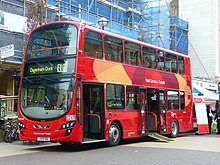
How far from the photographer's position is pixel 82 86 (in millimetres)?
13500

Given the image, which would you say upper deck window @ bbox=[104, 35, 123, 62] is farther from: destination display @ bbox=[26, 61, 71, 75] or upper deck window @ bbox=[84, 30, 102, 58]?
destination display @ bbox=[26, 61, 71, 75]

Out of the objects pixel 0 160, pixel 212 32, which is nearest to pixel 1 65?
pixel 0 160

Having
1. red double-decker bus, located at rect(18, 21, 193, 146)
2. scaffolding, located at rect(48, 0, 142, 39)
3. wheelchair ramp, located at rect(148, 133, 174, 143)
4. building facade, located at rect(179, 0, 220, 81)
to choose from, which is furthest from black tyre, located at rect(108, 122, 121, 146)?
building facade, located at rect(179, 0, 220, 81)

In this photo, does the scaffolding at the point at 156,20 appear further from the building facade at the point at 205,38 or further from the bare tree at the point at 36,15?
the bare tree at the point at 36,15

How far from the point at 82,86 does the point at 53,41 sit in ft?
6.43

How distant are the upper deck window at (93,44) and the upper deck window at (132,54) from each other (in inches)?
76.4

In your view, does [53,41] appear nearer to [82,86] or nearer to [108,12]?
[82,86]

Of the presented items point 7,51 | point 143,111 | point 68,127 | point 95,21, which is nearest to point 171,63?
point 143,111

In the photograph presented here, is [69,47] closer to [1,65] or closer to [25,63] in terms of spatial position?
[25,63]

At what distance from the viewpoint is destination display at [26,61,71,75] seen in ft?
43.8

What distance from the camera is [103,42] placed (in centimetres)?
1478

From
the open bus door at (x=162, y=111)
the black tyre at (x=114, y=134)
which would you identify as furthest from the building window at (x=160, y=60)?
the black tyre at (x=114, y=134)

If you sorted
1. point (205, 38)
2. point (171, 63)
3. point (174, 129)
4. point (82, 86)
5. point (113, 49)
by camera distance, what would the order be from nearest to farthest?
1. point (82, 86)
2. point (113, 49)
3. point (174, 129)
4. point (171, 63)
5. point (205, 38)

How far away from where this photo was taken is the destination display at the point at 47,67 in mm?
13344
